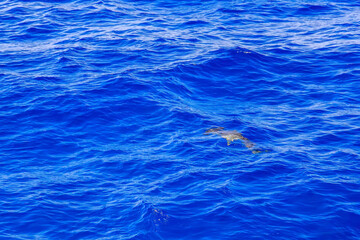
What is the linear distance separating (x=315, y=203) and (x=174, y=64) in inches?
519

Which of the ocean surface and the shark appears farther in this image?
the shark

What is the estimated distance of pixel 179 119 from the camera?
77.5ft

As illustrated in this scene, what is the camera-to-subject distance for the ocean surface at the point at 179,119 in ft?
57.2

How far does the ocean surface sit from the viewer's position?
17422 mm

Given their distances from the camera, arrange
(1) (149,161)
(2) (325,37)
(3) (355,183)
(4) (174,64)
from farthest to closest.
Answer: (2) (325,37) < (4) (174,64) < (1) (149,161) < (3) (355,183)

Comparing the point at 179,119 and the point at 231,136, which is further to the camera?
the point at 179,119

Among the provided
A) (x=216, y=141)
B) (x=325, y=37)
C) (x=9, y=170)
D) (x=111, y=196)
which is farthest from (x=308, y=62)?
(x=9, y=170)

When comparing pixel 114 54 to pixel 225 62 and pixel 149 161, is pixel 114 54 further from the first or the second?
pixel 149 161

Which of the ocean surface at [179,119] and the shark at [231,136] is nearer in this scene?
the ocean surface at [179,119]

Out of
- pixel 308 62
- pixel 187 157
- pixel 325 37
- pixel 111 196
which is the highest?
pixel 325 37

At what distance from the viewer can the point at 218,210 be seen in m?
17.6

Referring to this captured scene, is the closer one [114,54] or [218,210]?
[218,210]

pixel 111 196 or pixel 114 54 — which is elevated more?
pixel 114 54

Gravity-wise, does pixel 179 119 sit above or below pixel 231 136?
above
